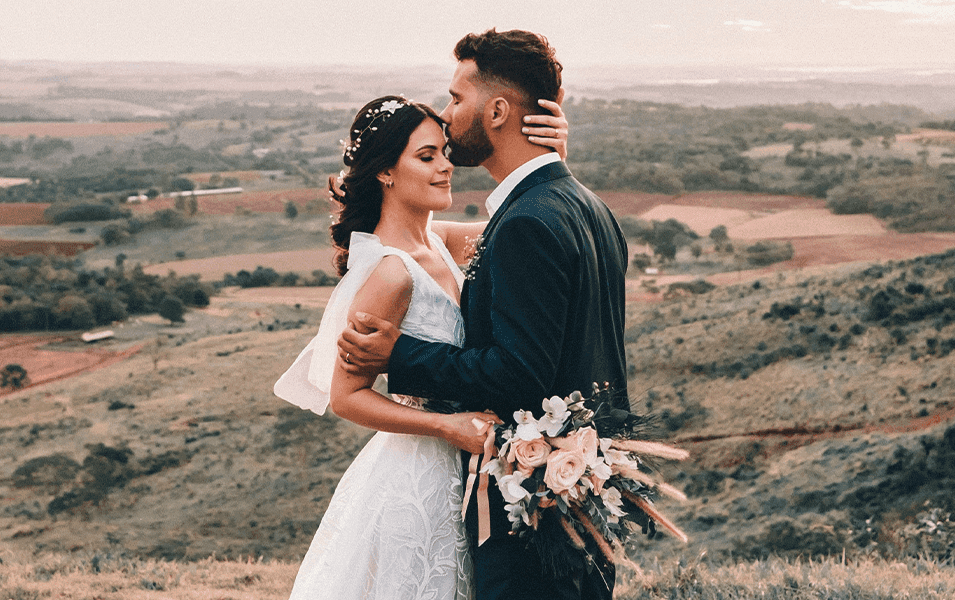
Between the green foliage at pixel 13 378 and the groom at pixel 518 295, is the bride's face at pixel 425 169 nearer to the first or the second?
the groom at pixel 518 295

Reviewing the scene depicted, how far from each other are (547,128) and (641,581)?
4223 mm

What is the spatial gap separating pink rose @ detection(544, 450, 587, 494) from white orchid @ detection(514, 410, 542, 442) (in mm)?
97

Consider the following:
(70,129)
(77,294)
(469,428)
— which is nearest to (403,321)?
(469,428)

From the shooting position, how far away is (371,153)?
10.7ft

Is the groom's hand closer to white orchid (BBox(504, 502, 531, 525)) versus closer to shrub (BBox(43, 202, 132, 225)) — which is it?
white orchid (BBox(504, 502, 531, 525))

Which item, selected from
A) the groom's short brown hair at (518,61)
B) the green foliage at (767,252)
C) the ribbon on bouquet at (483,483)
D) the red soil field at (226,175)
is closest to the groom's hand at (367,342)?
the ribbon on bouquet at (483,483)

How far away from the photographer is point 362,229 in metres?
3.46

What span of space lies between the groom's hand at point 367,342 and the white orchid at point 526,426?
0.52m

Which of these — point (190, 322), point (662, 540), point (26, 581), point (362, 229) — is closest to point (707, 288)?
point (662, 540)

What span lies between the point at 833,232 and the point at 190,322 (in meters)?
29.8

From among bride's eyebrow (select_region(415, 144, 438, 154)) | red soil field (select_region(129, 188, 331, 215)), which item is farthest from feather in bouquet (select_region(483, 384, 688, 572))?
red soil field (select_region(129, 188, 331, 215))

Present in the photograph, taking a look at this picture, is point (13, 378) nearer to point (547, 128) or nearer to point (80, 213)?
point (80, 213)

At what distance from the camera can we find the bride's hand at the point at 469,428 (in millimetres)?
2809

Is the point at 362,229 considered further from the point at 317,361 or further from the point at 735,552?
the point at 735,552
